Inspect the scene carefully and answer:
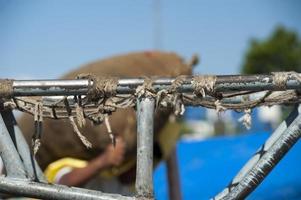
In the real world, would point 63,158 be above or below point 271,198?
above

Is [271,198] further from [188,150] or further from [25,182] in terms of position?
[25,182]

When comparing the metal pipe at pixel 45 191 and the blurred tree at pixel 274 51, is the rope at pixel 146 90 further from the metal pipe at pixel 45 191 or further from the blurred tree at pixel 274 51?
the blurred tree at pixel 274 51

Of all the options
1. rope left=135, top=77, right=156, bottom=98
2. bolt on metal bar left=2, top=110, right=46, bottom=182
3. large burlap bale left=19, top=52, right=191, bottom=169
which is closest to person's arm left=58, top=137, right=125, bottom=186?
large burlap bale left=19, top=52, right=191, bottom=169

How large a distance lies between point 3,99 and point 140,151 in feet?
0.94

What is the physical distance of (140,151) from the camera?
1.07 m

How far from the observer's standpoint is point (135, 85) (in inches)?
43.2

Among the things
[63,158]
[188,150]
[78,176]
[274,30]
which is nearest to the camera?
[78,176]

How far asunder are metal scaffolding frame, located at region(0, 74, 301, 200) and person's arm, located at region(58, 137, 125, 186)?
3.68 feet

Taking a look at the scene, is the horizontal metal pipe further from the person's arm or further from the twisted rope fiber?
the person's arm

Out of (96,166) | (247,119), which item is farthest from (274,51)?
(247,119)

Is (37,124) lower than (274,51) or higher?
higher

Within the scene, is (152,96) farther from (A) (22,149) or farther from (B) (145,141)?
(A) (22,149)

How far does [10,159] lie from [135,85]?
0.27 m

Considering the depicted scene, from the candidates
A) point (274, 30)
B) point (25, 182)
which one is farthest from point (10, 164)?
point (274, 30)
